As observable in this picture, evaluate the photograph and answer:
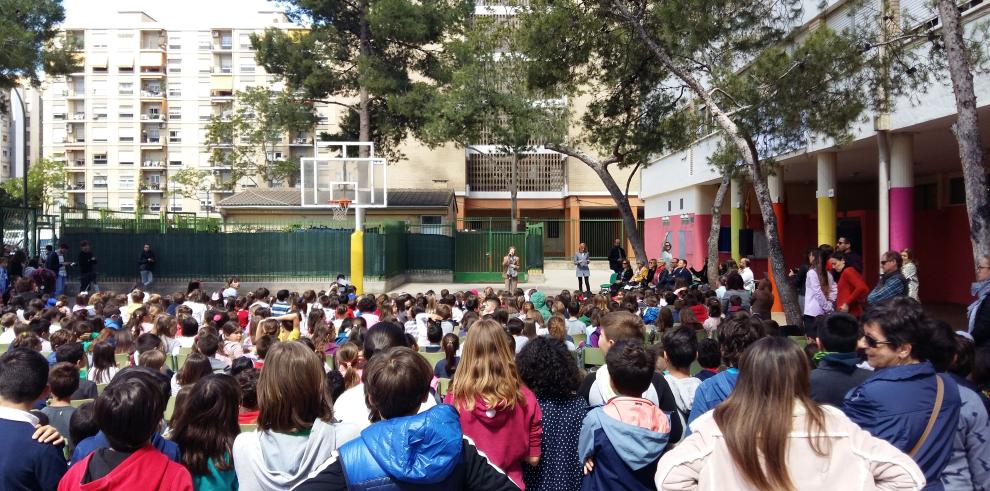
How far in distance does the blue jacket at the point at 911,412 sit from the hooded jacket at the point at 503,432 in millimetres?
1414

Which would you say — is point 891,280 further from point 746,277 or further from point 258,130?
point 258,130

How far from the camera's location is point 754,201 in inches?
985

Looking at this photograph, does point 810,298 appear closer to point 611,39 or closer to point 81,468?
point 611,39

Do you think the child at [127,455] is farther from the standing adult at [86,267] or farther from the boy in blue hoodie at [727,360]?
the standing adult at [86,267]

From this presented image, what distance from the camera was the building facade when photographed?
45.1ft

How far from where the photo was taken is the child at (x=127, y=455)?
317 centimetres

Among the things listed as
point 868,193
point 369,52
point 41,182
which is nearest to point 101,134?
point 41,182

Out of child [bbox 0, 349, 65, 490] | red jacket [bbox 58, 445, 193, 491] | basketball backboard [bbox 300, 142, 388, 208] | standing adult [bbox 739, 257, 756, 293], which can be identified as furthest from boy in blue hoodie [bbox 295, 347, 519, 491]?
basketball backboard [bbox 300, 142, 388, 208]

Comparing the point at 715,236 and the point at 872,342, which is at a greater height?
the point at 715,236

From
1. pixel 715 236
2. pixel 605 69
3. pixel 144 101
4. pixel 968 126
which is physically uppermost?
pixel 144 101

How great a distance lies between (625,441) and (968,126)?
678cm

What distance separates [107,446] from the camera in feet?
12.1

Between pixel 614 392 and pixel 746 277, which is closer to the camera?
pixel 614 392

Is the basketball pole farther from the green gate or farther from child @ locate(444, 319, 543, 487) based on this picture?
child @ locate(444, 319, 543, 487)
